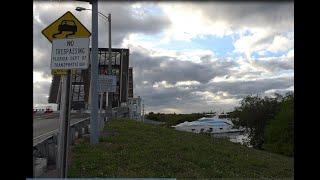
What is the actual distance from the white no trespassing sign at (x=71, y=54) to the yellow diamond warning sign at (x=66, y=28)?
17.6 inches

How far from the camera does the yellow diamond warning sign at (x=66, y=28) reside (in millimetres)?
8219

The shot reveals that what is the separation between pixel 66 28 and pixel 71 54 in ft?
2.91

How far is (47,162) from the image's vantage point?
12719 mm

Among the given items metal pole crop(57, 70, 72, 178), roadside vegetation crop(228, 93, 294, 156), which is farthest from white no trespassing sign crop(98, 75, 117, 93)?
metal pole crop(57, 70, 72, 178)

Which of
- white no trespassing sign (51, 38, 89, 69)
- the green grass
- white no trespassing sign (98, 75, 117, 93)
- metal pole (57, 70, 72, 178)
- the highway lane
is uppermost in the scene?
white no trespassing sign (98, 75, 117, 93)

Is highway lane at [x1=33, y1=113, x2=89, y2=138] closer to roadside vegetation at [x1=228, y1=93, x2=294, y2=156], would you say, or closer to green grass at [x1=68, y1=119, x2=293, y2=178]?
green grass at [x1=68, y1=119, x2=293, y2=178]

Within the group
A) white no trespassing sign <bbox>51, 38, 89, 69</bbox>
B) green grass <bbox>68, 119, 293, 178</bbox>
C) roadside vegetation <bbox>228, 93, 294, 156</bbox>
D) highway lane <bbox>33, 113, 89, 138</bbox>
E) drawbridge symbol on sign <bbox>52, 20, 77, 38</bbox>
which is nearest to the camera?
white no trespassing sign <bbox>51, 38, 89, 69</bbox>

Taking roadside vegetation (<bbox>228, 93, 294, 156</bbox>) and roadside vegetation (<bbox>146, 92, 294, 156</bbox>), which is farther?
roadside vegetation (<bbox>228, 93, 294, 156</bbox>)

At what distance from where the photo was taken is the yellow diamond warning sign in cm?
822

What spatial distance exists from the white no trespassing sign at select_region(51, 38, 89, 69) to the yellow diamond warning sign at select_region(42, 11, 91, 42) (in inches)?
17.6

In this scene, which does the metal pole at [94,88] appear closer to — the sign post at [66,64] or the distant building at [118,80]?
the sign post at [66,64]
